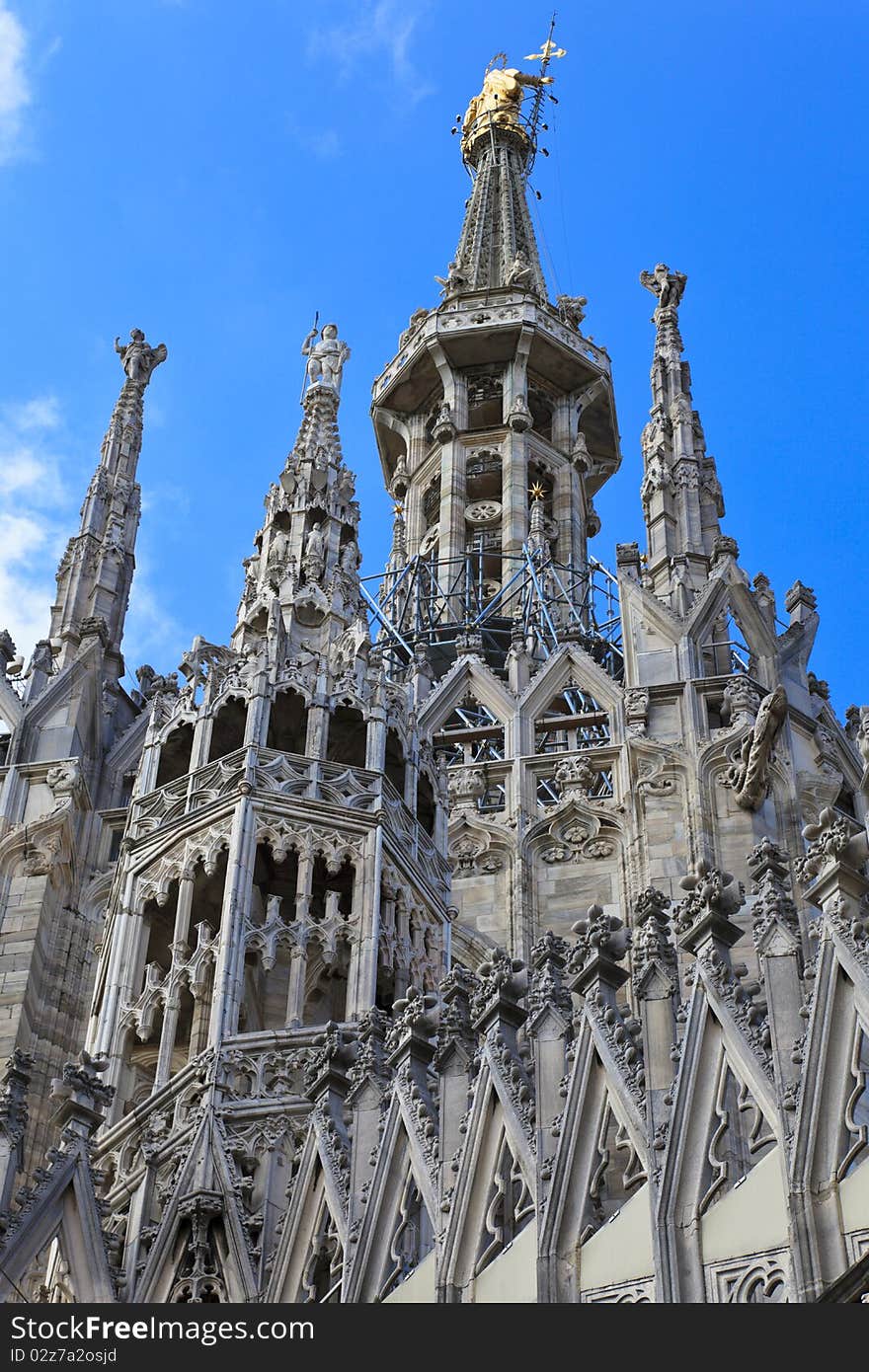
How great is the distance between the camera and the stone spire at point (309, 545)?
26.5 meters

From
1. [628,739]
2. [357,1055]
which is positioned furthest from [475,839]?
[357,1055]

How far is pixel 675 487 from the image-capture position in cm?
3341

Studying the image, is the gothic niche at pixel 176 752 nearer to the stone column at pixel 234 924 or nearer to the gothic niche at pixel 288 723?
the gothic niche at pixel 288 723

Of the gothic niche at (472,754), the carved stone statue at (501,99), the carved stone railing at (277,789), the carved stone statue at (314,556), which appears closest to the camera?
the carved stone railing at (277,789)

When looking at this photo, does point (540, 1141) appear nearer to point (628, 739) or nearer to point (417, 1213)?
point (417, 1213)

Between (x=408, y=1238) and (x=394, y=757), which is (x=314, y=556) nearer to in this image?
(x=394, y=757)

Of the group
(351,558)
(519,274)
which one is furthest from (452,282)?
(351,558)

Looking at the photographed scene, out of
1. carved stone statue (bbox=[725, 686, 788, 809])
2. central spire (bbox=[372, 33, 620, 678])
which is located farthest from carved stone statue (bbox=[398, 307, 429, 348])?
carved stone statue (bbox=[725, 686, 788, 809])

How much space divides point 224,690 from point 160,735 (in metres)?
0.81

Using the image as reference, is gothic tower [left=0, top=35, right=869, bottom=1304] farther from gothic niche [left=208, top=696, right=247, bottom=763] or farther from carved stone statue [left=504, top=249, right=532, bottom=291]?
carved stone statue [left=504, top=249, right=532, bottom=291]

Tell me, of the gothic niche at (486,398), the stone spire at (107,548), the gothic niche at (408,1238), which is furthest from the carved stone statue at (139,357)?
the gothic niche at (408,1238)

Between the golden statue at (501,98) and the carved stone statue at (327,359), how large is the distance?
88.9ft

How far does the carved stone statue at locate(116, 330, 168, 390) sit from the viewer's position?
35219 mm

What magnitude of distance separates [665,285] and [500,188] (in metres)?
18.7
